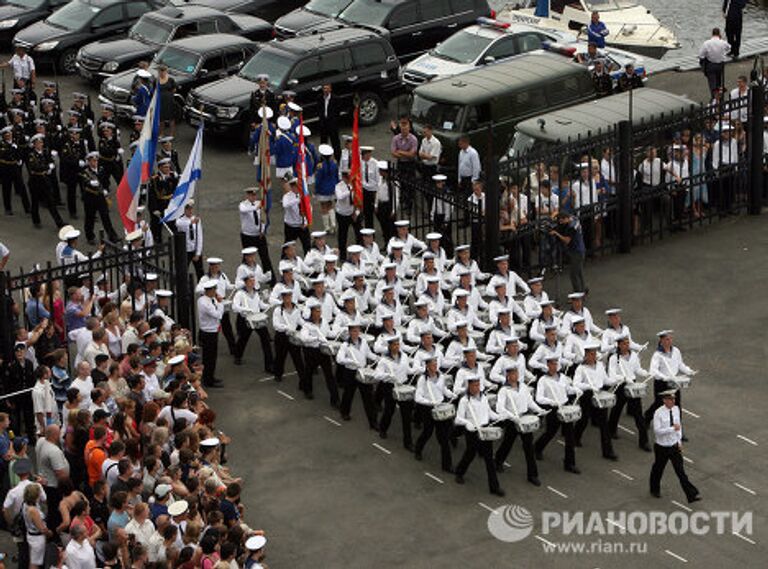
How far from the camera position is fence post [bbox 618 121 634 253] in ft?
101

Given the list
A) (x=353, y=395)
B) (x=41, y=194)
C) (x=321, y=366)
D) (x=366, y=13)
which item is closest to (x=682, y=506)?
(x=353, y=395)

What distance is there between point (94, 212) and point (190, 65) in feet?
20.9

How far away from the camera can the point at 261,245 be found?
29516 mm

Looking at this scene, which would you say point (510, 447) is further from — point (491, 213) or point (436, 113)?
point (436, 113)

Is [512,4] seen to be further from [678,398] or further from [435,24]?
[678,398]

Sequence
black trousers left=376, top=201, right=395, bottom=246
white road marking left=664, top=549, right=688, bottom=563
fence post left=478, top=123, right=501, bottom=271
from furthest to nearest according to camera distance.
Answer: black trousers left=376, top=201, right=395, bottom=246 < fence post left=478, top=123, right=501, bottom=271 < white road marking left=664, top=549, right=688, bottom=563

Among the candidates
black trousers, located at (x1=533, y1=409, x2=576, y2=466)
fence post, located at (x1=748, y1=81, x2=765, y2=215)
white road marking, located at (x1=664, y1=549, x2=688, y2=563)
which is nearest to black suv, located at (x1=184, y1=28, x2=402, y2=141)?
fence post, located at (x1=748, y1=81, x2=765, y2=215)

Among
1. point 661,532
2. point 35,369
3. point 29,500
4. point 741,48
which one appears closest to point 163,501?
point 29,500

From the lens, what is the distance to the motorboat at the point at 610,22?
41.8 metres

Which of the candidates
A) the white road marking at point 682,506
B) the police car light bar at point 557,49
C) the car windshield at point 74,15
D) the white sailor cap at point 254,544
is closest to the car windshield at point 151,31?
the car windshield at point 74,15

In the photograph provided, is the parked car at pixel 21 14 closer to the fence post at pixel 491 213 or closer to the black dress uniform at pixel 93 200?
the black dress uniform at pixel 93 200

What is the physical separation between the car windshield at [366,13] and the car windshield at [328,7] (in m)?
0.32

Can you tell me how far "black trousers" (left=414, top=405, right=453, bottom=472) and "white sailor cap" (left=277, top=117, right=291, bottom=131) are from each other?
28.7ft

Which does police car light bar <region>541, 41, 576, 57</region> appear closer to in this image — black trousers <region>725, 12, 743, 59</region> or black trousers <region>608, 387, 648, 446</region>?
black trousers <region>725, 12, 743, 59</region>
